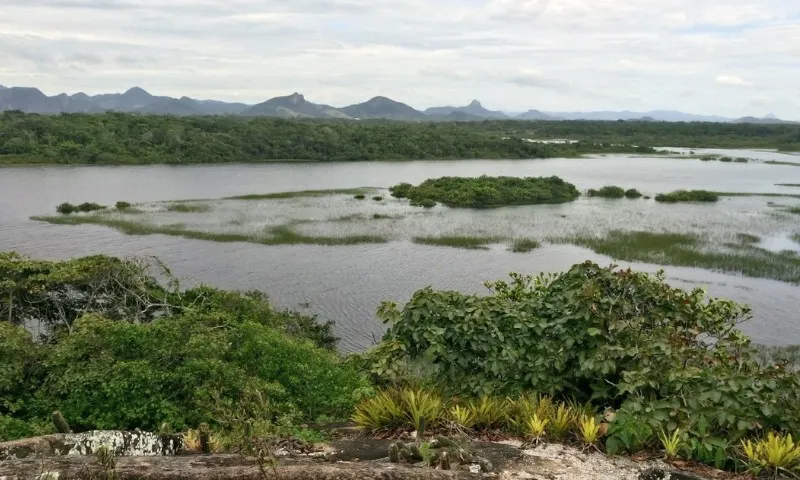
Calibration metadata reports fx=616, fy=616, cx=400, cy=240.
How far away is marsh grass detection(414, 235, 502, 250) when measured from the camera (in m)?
A: 28.2

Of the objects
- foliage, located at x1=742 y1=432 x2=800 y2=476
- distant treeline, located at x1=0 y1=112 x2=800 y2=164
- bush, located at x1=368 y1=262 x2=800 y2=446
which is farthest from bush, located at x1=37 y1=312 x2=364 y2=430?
distant treeline, located at x1=0 y1=112 x2=800 y2=164

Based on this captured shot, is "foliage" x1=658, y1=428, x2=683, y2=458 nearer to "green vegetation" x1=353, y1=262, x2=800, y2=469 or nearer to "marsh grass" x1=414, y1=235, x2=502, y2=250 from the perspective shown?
"green vegetation" x1=353, y1=262, x2=800, y2=469

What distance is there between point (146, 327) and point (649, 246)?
23646 mm

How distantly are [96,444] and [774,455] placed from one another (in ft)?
19.9

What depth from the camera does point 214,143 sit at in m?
72.1

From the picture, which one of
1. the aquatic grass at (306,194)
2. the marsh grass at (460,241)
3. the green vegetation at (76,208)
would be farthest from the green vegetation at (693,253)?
the green vegetation at (76,208)

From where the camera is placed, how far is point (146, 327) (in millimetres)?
9820

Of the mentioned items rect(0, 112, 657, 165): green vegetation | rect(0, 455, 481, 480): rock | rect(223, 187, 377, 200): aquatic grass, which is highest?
rect(0, 112, 657, 165): green vegetation

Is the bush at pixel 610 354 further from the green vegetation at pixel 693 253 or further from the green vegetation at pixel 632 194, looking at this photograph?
the green vegetation at pixel 632 194

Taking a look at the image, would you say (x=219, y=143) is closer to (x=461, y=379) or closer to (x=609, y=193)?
(x=609, y=193)

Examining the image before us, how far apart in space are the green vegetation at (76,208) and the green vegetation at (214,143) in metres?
30.0

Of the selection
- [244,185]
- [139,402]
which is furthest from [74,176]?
[139,402]

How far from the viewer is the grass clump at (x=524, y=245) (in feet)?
89.7

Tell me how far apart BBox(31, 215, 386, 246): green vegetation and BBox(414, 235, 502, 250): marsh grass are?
2.10 metres
